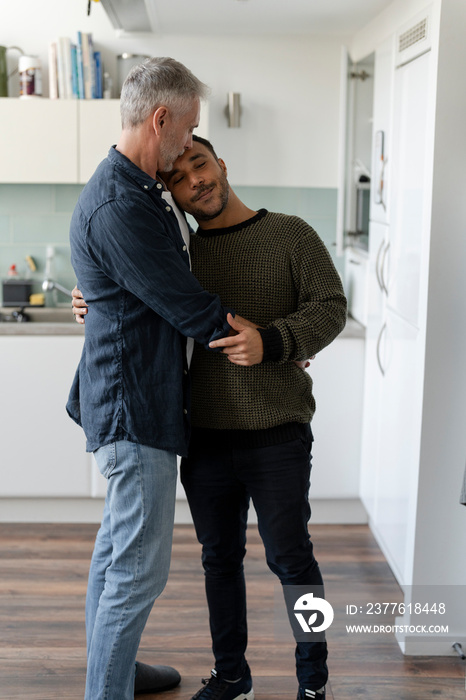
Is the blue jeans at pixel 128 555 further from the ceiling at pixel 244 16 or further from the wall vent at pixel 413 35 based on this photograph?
the ceiling at pixel 244 16

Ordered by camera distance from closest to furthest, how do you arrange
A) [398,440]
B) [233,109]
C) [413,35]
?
[413,35]
[398,440]
[233,109]

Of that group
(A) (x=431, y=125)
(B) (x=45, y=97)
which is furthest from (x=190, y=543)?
(B) (x=45, y=97)

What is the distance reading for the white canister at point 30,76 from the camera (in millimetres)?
3320

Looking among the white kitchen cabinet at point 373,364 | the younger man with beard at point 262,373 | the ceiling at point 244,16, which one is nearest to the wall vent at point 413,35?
the ceiling at point 244,16

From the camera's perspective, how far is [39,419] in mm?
3164

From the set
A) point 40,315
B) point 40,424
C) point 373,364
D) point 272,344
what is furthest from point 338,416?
point 272,344

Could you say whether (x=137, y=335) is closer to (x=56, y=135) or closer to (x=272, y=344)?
(x=272, y=344)

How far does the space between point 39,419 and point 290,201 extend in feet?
5.02

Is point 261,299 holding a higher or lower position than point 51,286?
higher

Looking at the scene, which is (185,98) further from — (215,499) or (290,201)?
(290,201)

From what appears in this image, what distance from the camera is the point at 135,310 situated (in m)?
1.62

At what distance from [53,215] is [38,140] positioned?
0.46 metres

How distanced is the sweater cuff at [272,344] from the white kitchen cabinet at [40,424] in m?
1.58

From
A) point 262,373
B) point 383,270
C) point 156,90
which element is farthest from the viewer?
point 383,270
